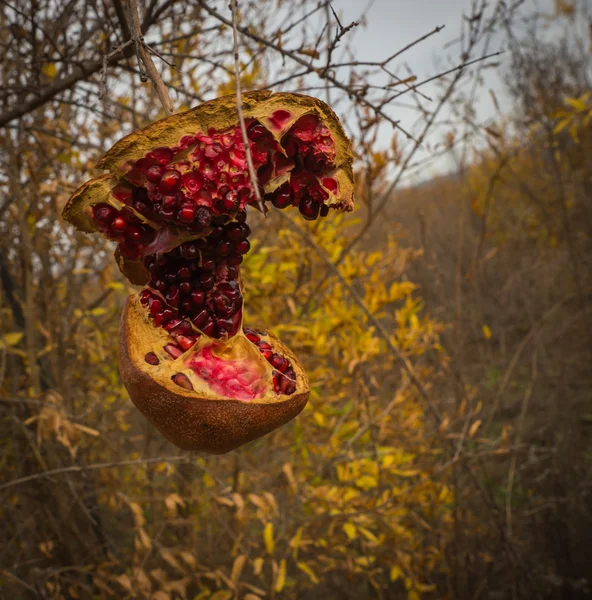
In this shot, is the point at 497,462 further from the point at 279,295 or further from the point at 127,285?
the point at 127,285

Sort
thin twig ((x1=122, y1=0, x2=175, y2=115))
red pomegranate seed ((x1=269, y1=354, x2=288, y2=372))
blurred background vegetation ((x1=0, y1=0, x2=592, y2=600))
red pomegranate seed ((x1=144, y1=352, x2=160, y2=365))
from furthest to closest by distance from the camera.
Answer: blurred background vegetation ((x1=0, y1=0, x2=592, y2=600))
red pomegranate seed ((x1=269, y1=354, x2=288, y2=372))
red pomegranate seed ((x1=144, y1=352, x2=160, y2=365))
thin twig ((x1=122, y1=0, x2=175, y2=115))

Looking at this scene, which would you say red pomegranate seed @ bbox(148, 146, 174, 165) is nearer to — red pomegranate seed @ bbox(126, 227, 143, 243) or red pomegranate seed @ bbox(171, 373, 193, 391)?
red pomegranate seed @ bbox(126, 227, 143, 243)

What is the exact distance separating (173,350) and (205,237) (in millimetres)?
160

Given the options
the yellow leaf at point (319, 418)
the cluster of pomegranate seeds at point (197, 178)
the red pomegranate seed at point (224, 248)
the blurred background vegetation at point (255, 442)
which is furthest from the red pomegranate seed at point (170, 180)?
the yellow leaf at point (319, 418)

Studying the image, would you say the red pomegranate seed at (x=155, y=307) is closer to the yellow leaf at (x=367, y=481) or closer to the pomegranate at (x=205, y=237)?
the pomegranate at (x=205, y=237)

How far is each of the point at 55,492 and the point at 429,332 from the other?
153 centimetres

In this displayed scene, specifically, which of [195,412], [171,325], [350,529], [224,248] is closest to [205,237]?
[224,248]

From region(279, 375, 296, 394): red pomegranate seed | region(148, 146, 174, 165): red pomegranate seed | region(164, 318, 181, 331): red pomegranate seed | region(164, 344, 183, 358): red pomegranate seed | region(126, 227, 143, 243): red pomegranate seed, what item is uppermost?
region(148, 146, 174, 165): red pomegranate seed

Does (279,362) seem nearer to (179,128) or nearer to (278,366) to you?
(278,366)

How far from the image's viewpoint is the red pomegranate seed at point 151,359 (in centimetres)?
69

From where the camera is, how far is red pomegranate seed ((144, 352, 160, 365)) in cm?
69

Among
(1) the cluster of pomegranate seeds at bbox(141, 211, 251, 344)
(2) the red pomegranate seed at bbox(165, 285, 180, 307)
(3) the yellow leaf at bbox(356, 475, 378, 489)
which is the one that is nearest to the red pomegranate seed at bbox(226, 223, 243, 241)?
(1) the cluster of pomegranate seeds at bbox(141, 211, 251, 344)

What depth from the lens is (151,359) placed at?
0.70m

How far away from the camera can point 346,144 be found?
2.49 feet
